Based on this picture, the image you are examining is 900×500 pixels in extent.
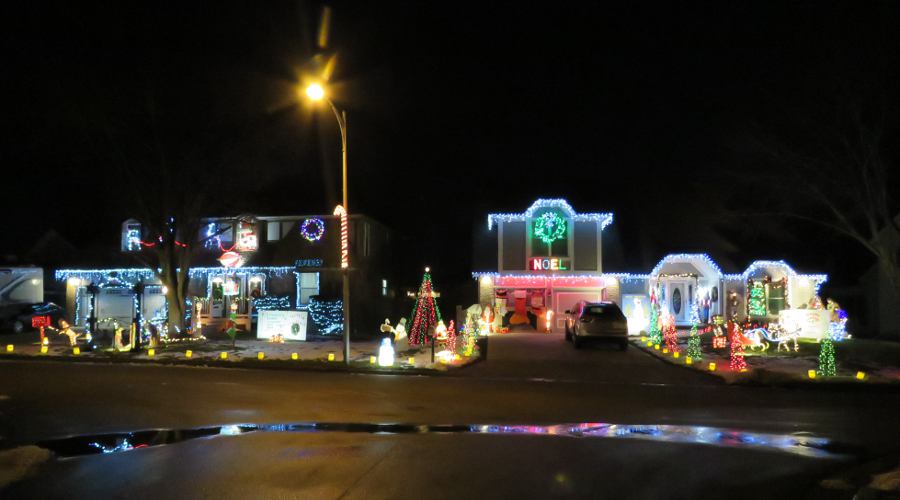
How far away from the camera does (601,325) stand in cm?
2402

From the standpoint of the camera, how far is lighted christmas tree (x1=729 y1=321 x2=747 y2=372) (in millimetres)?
19297

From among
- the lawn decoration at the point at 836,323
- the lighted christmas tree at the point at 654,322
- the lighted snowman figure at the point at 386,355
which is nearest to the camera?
the lighted snowman figure at the point at 386,355

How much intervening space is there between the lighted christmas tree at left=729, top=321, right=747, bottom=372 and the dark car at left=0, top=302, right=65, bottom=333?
2941 centimetres

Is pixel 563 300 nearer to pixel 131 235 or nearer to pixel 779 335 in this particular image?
pixel 779 335

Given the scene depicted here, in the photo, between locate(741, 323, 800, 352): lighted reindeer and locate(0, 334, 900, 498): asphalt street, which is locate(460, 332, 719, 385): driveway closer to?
locate(0, 334, 900, 498): asphalt street

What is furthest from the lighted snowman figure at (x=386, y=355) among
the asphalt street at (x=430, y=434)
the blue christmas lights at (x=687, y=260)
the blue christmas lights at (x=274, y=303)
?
the blue christmas lights at (x=687, y=260)

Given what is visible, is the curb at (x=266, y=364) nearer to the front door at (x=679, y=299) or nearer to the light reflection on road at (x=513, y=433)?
the light reflection on road at (x=513, y=433)

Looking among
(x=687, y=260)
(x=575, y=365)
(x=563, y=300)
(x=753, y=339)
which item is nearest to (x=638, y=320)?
(x=563, y=300)

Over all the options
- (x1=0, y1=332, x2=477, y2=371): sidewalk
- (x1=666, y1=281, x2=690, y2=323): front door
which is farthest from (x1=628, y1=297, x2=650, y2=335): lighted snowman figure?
(x1=0, y1=332, x2=477, y2=371): sidewalk

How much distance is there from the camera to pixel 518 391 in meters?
15.4

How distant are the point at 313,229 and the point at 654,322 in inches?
586

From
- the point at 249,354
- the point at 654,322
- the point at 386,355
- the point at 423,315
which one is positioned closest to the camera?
the point at 386,355

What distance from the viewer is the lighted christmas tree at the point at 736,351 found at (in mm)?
19297

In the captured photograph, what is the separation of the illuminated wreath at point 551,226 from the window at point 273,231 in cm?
1161
